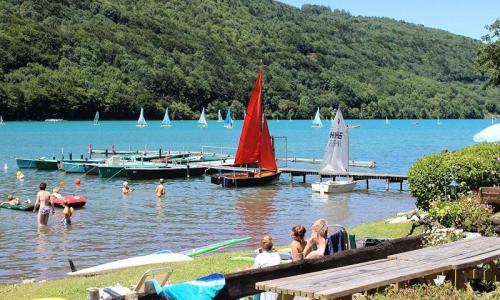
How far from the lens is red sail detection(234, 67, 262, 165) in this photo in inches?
1772

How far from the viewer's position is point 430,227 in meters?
12.7

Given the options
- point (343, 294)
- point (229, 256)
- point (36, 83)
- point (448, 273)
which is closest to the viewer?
point (343, 294)

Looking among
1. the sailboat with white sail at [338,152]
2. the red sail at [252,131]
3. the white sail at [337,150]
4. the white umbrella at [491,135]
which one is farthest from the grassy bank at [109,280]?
the red sail at [252,131]

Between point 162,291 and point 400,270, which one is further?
point 400,270

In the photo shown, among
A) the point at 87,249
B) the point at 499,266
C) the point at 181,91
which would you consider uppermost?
the point at 181,91

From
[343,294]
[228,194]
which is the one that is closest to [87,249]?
[343,294]

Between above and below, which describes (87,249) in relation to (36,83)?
below

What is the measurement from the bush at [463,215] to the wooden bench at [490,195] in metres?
1.72

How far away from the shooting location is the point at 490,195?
16203 millimetres

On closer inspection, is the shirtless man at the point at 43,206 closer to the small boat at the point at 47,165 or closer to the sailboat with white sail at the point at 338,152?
the sailboat with white sail at the point at 338,152

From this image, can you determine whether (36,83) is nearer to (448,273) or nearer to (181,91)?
(181,91)

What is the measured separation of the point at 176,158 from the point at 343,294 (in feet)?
183

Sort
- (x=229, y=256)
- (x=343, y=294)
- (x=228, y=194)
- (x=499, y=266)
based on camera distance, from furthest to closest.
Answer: (x=228, y=194)
(x=229, y=256)
(x=499, y=266)
(x=343, y=294)

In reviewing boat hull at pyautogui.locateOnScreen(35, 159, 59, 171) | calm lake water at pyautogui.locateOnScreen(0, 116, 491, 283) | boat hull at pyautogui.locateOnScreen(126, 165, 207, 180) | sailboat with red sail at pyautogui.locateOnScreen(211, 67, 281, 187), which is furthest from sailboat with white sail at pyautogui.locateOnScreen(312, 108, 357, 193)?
boat hull at pyautogui.locateOnScreen(35, 159, 59, 171)
